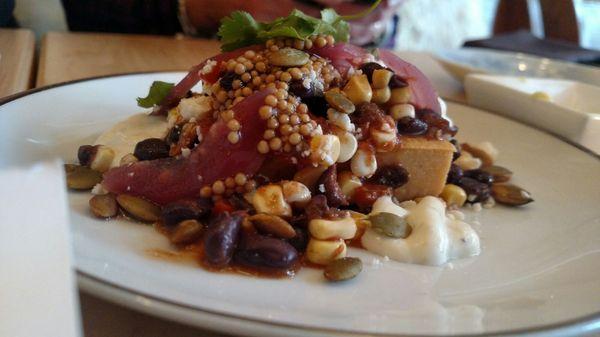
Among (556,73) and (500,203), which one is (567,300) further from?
(556,73)

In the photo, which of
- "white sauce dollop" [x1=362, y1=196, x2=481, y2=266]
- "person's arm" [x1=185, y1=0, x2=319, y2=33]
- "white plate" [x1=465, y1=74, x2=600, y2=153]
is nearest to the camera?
"white sauce dollop" [x1=362, y1=196, x2=481, y2=266]

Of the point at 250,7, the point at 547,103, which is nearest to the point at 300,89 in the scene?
the point at 547,103

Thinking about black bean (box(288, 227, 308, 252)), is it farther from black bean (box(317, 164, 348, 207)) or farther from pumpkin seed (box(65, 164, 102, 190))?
pumpkin seed (box(65, 164, 102, 190))

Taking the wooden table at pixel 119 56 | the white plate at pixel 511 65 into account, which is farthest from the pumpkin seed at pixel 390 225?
the white plate at pixel 511 65

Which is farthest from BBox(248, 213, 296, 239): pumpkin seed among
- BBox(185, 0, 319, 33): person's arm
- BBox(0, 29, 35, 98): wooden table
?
BBox(185, 0, 319, 33): person's arm

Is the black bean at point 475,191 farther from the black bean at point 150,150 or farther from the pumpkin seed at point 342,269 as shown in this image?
the black bean at point 150,150

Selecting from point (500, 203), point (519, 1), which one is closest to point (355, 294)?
point (500, 203)
